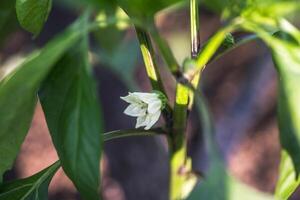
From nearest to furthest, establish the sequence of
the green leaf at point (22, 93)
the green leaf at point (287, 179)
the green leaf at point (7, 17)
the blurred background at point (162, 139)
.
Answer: the green leaf at point (22, 93) → the green leaf at point (287, 179) → the green leaf at point (7, 17) → the blurred background at point (162, 139)

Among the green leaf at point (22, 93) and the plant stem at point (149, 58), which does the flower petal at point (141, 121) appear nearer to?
the plant stem at point (149, 58)

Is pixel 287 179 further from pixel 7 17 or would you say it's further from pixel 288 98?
pixel 7 17

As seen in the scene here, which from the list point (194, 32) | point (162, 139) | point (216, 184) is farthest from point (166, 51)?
point (162, 139)

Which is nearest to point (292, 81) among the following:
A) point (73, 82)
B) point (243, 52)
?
point (73, 82)

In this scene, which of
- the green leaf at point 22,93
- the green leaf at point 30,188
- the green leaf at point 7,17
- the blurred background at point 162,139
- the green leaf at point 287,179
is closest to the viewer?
the green leaf at point 22,93

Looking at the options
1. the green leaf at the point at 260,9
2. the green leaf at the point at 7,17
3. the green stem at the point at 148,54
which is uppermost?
the green leaf at the point at 7,17

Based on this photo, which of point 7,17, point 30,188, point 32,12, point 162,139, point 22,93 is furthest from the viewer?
point 162,139

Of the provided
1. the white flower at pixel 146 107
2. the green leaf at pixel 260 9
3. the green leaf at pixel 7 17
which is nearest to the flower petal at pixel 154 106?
the white flower at pixel 146 107
